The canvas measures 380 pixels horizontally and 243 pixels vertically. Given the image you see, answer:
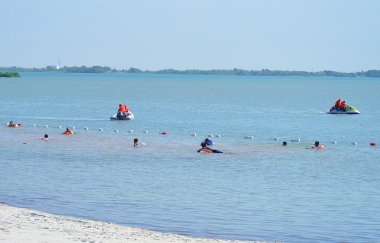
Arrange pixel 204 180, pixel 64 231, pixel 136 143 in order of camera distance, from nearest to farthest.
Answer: pixel 64 231 → pixel 204 180 → pixel 136 143

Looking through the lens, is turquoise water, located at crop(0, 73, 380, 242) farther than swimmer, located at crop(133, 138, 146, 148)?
No

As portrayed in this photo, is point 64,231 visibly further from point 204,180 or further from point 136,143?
point 136,143

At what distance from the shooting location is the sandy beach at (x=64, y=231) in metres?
20.7

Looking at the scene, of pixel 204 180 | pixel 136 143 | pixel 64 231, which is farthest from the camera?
pixel 136 143

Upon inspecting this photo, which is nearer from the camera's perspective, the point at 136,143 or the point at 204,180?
the point at 204,180

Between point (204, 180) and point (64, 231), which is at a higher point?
point (64, 231)

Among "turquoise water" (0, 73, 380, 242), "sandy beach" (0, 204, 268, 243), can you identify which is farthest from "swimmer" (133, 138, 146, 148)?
"sandy beach" (0, 204, 268, 243)

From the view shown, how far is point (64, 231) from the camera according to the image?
71.8 feet

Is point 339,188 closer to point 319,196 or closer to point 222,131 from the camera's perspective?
point 319,196

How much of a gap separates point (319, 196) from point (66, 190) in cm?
952

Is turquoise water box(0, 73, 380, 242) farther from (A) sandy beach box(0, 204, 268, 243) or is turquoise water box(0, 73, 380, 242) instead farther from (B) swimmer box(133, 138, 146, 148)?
(A) sandy beach box(0, 204, 268, 243)

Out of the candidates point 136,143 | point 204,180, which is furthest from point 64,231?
point 136,143

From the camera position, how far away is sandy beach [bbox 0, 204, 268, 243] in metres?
20.7

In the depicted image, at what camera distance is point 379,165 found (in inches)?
1747
